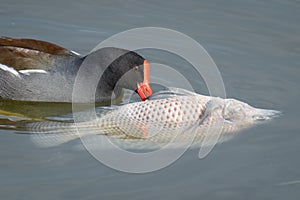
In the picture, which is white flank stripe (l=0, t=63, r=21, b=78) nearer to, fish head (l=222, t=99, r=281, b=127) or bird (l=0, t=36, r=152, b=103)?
bird (l=0, t=36, r=152, b=103)

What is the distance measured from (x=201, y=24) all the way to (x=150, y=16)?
23.8 inches

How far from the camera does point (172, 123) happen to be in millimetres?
5199

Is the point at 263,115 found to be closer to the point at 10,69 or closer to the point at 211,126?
the point at 211,126

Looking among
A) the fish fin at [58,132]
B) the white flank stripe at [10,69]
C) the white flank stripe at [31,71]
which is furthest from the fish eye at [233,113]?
the white flank stripe at [10,69]

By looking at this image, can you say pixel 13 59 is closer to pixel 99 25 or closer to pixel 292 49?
pixel 99 25

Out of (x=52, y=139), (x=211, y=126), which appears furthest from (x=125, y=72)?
(x=211, y=126)

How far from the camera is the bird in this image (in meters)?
6.29

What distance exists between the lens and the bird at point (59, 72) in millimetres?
6285

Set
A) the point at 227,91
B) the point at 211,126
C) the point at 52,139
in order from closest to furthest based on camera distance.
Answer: the point at 211,126 → the point at 52,139 → the point at 227,91

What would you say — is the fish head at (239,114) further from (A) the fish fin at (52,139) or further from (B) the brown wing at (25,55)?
(B) the brown wing at (25,55)

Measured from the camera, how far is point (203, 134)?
203 inches

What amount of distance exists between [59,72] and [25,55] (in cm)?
34

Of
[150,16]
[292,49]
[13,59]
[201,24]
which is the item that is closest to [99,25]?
[150,16]

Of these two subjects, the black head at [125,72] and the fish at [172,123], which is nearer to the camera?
the fish at [172,123]
